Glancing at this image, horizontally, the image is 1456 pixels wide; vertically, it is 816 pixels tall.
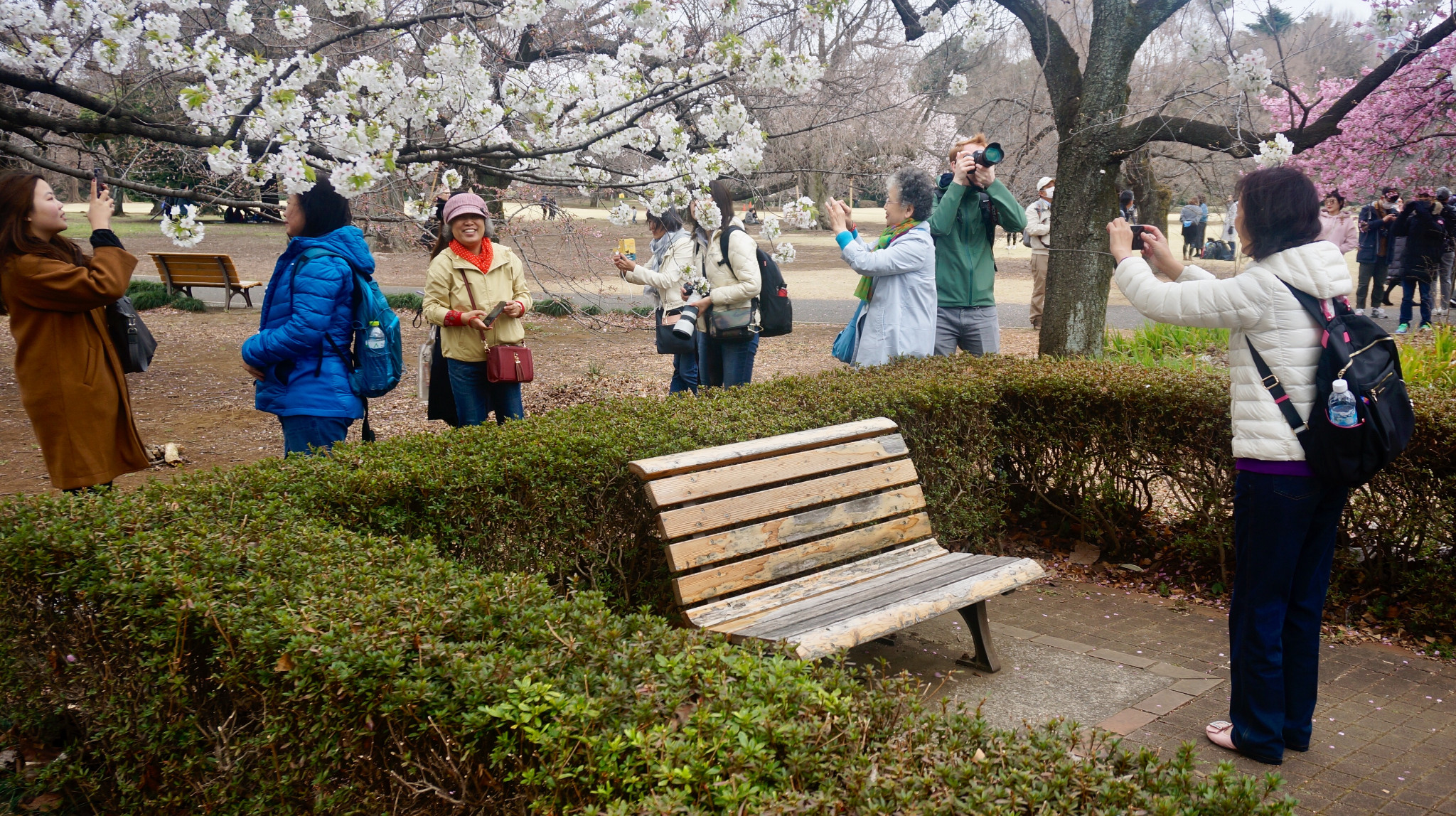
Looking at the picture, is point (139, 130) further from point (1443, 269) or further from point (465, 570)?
point (1443, 269)

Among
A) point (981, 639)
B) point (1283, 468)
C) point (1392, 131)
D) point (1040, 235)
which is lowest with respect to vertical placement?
point (981, 639)

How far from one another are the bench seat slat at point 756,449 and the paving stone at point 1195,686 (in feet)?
4.78

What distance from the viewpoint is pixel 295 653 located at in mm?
2143

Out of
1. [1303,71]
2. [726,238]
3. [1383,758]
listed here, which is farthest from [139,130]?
[1303,71]

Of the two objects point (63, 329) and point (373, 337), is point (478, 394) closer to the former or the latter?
point (373, 337)

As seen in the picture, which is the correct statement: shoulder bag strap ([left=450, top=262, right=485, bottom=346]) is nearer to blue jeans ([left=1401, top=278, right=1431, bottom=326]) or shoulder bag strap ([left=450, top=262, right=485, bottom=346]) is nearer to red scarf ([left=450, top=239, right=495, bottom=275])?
red scarf ([left=450, top=239, right=495, bottom=275])

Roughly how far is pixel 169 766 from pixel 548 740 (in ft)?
4.47

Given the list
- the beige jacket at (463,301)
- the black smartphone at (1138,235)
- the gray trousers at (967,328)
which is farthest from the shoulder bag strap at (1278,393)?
the beige jacket at (463,301)

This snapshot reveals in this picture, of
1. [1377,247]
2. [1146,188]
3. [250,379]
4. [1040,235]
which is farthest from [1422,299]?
[250,379]

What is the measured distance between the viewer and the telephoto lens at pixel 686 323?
21.9ft

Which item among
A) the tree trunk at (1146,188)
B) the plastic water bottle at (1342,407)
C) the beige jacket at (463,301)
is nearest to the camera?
the plastic water bottle at (1342,407)

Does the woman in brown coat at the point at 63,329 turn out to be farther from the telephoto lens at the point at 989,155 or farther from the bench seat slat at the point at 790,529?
the telephoto lens at the point at 989,155

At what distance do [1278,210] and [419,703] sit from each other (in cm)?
281

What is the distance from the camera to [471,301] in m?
5.72
